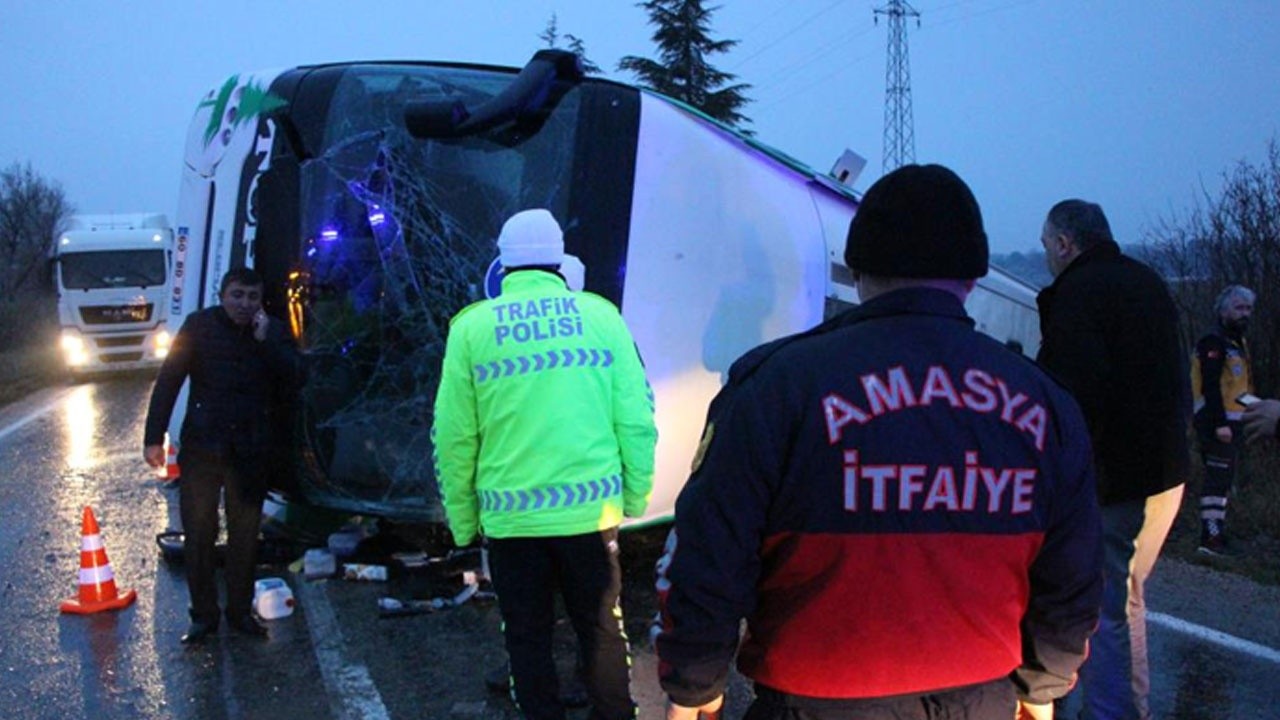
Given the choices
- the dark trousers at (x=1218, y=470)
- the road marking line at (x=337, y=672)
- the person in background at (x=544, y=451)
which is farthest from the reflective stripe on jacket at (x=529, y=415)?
the dark trousers at (x=1218, y=470)

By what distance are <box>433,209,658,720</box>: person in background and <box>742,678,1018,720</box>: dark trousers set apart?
1.58 metres

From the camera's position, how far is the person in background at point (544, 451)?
3385 millimetres

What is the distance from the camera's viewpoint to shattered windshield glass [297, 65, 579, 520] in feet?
16.7

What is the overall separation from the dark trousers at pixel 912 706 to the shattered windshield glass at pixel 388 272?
3.46 meters

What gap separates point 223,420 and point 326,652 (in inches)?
46.0

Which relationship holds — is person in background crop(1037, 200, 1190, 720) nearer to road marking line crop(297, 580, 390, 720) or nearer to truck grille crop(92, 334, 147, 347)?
road marking line crop(297, 580, 390, 720)

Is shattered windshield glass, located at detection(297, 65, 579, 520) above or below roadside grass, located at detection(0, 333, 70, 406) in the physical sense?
above

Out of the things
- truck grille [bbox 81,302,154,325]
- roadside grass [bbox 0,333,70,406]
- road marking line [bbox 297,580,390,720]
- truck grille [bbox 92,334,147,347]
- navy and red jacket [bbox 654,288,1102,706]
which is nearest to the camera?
navy and red jacket [bbox 654,288,1102,706]

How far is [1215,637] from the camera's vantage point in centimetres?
520

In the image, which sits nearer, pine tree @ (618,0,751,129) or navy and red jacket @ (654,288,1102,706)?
navy and red jacket @ (654,288,1102,706)

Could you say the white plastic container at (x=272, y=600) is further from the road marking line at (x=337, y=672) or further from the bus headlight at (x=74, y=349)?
the bus headlight at (x=74, y=349)

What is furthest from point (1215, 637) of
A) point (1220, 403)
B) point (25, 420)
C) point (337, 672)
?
point (25, 420)

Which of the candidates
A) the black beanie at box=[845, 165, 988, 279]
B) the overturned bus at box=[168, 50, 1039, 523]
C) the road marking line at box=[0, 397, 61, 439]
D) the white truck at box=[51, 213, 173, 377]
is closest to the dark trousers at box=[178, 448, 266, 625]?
the overturned bus at box=[168, 50, 1039, 523]

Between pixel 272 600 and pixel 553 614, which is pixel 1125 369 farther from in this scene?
pixel 272 600
